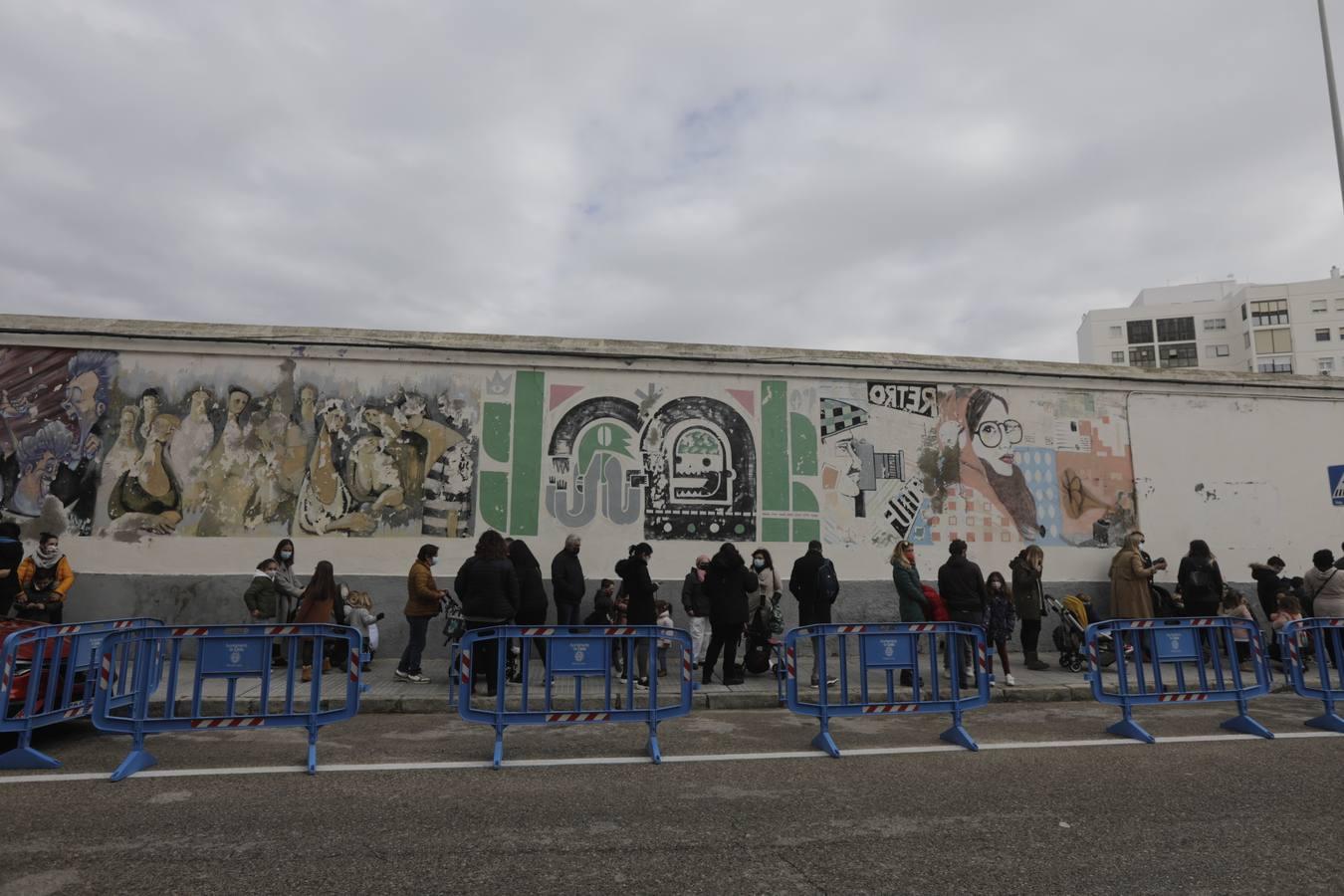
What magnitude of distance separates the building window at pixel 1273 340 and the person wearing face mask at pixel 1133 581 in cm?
7296

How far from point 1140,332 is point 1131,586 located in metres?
77.5

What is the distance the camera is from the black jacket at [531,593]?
9844 millimetres

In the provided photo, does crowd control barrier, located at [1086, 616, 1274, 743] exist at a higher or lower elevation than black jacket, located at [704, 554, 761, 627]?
lower

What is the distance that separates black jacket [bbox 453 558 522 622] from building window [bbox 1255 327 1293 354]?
8124 centimetres

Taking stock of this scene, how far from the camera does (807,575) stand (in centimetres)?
1013

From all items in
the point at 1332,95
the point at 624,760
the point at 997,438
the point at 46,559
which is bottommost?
the point at 624,760

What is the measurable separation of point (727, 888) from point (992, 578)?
8.07 meters

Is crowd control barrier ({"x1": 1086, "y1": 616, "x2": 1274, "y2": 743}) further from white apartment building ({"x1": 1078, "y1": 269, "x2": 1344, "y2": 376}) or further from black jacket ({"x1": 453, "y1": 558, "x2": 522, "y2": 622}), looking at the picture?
white apartment building ({"x1": 1078, "y1": 269, "x2": 1344, "y2": 376})

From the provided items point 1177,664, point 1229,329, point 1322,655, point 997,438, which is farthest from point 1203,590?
point 1229,329

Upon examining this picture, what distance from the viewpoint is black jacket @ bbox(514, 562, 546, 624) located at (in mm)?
9844

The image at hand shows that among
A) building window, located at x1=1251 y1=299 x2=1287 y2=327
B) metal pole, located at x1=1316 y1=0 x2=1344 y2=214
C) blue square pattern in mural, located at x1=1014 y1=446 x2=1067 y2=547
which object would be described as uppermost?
building window, located at x1=1251 y1=299 x2=1287 y2=327

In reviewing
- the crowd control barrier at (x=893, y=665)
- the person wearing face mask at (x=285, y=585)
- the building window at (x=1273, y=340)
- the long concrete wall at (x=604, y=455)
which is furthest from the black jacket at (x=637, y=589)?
the building window at (x=1273, y=340)

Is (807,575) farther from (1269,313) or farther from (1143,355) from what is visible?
(1143,355)

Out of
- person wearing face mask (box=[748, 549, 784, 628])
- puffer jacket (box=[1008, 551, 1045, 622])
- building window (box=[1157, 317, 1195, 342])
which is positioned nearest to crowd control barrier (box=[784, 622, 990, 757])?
person wearing face mask (box=[748, 549, 784, 628])
